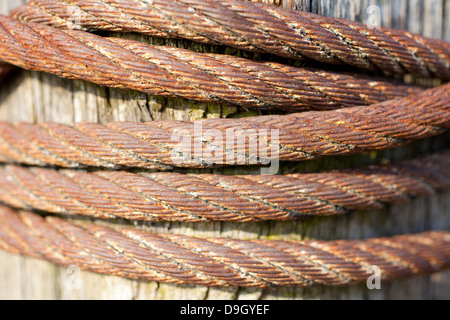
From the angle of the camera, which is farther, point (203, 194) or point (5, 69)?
point (5, 69)

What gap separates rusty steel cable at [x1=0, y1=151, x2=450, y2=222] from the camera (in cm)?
97

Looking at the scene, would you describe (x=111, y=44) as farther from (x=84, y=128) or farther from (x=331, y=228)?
(x=331, y=228)

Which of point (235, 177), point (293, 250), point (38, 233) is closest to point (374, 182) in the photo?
point (293, 250)

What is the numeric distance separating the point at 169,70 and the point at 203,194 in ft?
1.06

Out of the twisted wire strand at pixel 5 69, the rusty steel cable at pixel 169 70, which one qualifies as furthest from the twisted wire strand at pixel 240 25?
the twisted wire strand at pixel 5 69

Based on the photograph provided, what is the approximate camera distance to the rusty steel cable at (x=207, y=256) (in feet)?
3.21

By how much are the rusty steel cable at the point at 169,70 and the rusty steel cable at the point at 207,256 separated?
1.26 feet

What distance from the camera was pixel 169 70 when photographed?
919 millimetres

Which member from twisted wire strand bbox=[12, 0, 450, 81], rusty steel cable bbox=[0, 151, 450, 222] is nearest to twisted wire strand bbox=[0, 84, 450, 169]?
rusty steel cable bbox=[0, 151, 450, 222]

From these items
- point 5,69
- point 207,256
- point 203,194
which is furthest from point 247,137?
point 5,69

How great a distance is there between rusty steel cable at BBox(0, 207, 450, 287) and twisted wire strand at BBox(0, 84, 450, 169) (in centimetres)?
20

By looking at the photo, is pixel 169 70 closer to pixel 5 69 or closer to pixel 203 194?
pixel 203 194

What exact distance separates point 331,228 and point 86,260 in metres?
0.71

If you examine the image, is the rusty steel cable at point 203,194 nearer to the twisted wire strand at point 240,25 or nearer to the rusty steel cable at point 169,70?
the rusty steel cable at point 169,70
